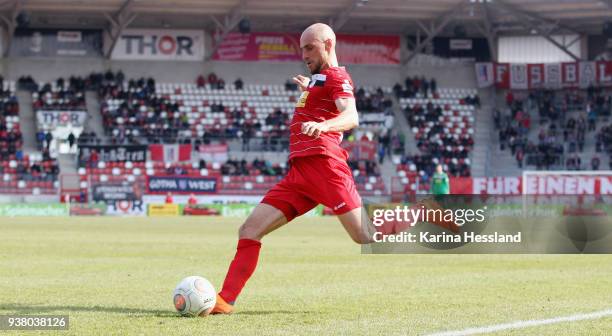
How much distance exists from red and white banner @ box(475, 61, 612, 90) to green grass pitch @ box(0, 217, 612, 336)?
4139cm

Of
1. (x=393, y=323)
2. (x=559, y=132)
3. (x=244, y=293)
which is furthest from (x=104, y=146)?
(x=393, y=323)

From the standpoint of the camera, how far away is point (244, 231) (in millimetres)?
8992

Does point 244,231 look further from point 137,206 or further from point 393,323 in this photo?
point 137,206

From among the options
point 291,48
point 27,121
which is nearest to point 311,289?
point 27,121

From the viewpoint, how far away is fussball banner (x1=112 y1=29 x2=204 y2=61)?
195 ft

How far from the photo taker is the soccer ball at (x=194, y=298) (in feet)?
28.1

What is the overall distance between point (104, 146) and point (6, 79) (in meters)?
Result: 9.36

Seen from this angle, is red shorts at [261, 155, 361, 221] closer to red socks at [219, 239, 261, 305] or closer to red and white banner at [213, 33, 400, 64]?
red socks at [219, 239, 261, 305]

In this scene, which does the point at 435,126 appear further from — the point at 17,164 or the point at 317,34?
the point at 317,34

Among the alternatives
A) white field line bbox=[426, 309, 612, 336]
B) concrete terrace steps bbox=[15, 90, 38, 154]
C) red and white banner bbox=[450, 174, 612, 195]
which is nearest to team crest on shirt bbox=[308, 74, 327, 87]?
white field line bbox=[426, 309, 612, 336]

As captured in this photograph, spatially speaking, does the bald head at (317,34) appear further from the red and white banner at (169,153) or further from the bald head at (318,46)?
the red and white banner at (169,153)

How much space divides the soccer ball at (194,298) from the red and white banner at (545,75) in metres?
54.1

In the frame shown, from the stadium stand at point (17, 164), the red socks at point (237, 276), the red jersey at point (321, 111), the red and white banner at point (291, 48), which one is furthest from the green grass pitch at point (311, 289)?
the red and white banner at point (291, 48)

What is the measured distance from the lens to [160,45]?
6012 centimetres
